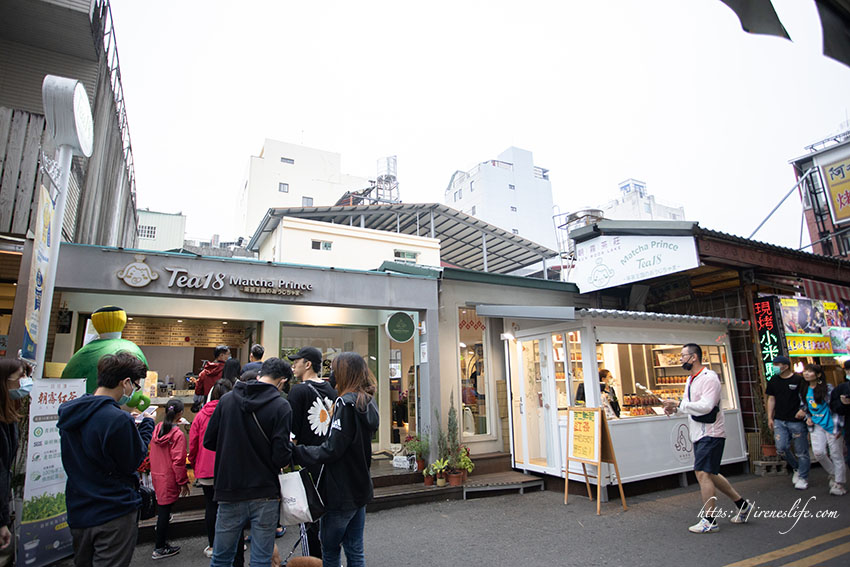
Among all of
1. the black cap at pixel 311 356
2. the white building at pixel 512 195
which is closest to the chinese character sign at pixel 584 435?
the black cap at pixel 311 356

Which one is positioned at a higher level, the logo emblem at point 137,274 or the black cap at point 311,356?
the logo emblem at point 137,274

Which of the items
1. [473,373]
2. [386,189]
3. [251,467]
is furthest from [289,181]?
[251,467]

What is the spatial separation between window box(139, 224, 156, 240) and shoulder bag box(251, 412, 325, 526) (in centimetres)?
2820

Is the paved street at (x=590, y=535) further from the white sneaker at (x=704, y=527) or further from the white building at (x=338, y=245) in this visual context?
the white building at (x=338, y=245)

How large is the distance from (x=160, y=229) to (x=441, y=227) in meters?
18.6

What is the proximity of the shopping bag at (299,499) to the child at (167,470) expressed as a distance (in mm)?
2536

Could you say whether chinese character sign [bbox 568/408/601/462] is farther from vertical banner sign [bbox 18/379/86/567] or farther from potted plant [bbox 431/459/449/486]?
vertical banner sign [bbox 18/379/86/567]

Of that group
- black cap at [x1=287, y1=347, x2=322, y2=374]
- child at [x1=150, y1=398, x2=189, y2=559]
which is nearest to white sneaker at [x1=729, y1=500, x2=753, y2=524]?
black cap at [x1=287, y1=347, x2=322, y2=374]

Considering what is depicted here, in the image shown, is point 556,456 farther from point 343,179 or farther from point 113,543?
point 343,179

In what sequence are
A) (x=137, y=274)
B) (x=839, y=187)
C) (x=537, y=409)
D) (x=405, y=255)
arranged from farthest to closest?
(x=405, y=255), (x=537, y=409), (x=839, y=187), (x=137, y=274)

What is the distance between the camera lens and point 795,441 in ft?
24.3

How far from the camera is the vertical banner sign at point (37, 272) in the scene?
419 cm

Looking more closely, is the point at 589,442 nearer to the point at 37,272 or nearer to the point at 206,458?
the point at 206,458

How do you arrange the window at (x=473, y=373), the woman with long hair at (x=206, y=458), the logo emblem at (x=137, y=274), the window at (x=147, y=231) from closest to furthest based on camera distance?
the woman with long hair at (x=206, y=458) → the logo emblem at (x=137, y=274) → the window at (x=473, y=373) → the window at (x=147, y=231)
